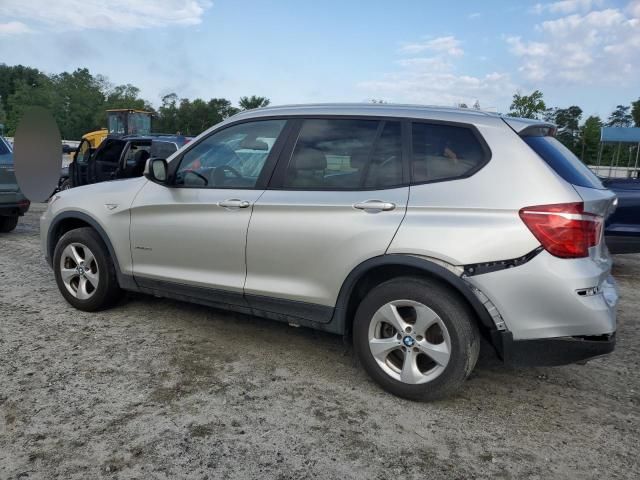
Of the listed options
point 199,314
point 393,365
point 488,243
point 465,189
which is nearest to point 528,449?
point 393,365

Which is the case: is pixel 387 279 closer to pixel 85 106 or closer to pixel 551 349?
pixel 551 349

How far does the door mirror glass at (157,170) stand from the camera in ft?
13.4

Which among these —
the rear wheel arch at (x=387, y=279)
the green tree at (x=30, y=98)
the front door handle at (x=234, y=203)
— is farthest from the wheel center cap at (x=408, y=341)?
the green tree at (x=30, y=98)

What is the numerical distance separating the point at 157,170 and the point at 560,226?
286cm

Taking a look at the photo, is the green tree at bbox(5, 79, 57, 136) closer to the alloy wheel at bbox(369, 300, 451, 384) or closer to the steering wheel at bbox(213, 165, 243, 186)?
the steering wheel at bbox(213, 165, 243, 186)

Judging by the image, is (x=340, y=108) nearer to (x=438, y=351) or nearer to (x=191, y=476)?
(x=438, y=351)

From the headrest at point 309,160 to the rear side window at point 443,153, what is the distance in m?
0.63

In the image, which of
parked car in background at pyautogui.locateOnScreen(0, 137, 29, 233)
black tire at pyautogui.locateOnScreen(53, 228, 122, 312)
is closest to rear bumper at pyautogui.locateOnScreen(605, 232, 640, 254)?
black tire at pyautogui.locateOnScreen(53, 228, 122, 312)

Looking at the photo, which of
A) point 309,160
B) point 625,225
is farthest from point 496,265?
point 625,225

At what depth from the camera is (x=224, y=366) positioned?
372 cm

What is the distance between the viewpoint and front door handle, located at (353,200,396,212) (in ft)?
10.5

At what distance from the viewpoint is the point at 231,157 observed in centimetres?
402

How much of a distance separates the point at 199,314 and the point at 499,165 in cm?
297

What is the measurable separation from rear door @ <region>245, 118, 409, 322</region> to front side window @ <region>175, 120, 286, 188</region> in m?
0.21
